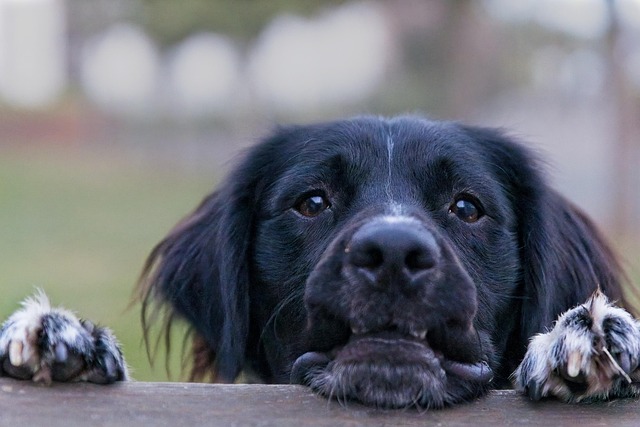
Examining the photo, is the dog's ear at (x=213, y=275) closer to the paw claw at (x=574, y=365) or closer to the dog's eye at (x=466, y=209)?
the dog's eye at (x=466, y=209)

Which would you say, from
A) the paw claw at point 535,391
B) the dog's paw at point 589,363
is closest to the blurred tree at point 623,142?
the dog's paw at point 589,363

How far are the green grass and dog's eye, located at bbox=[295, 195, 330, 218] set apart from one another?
2984mm

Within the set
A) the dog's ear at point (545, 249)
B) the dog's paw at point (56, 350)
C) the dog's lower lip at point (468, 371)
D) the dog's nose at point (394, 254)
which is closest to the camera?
the dog's paw at point (56, 350)

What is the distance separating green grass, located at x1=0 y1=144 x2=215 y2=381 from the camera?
10.0 metres

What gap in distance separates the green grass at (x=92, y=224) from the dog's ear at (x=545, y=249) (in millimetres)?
3174

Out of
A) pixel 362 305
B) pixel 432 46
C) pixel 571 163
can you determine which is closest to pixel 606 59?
pixel 571 163

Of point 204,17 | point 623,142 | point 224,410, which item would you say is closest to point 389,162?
point 224,410

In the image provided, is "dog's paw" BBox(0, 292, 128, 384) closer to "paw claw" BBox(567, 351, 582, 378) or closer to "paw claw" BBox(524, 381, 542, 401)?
"paw claw" BBox(524, 381, 542, 401)

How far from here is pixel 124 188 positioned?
22.3 m

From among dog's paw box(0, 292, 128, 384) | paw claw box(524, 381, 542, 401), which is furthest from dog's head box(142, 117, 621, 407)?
dog's paw box(0, 292, 128, 384)

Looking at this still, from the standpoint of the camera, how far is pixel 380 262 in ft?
9.93

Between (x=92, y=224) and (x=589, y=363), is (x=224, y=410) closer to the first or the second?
(x=589, y=363)

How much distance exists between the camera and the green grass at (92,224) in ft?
32.9

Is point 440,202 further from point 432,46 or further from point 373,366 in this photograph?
point 432,46
